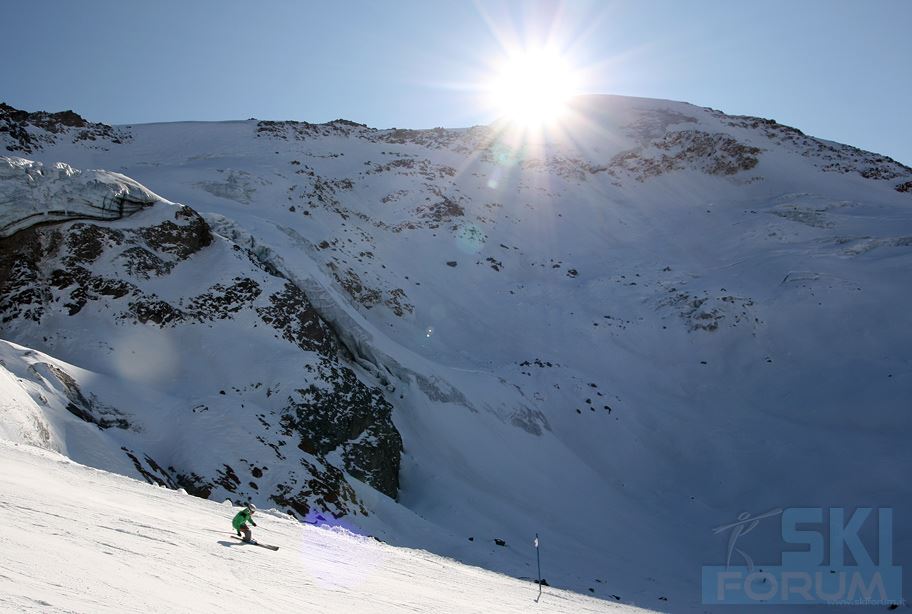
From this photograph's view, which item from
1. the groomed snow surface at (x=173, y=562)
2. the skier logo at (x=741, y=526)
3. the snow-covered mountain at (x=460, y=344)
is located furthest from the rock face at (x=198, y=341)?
the skier logo at (x=741, y=526)

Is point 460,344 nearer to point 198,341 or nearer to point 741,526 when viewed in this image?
point 741,526

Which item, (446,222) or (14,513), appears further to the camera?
(446,222)

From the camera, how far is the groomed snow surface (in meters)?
6.05

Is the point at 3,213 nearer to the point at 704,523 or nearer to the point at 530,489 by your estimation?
the point at 530,489

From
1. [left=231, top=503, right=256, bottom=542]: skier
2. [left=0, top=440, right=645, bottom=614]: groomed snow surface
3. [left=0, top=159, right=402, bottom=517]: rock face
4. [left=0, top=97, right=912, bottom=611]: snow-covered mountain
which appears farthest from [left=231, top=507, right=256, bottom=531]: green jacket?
[left=0, top=159, right=402, bottom=517]: rock face

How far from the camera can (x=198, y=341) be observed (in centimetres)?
2348

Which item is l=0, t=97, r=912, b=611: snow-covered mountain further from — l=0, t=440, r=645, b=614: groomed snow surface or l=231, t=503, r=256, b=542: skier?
l=231, t=503, r=256, b=542: skier

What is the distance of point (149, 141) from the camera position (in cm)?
5884

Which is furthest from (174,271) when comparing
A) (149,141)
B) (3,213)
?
(149,141)

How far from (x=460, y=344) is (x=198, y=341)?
19394 millimetres

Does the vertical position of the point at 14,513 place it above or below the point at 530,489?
below

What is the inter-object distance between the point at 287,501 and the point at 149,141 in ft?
170

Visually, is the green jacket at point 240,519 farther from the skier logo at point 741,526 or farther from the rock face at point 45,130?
the rock face at point 45,130

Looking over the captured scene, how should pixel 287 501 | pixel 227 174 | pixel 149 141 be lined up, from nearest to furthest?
pixel 287 501
pixel 227 174
pixel 149 141
